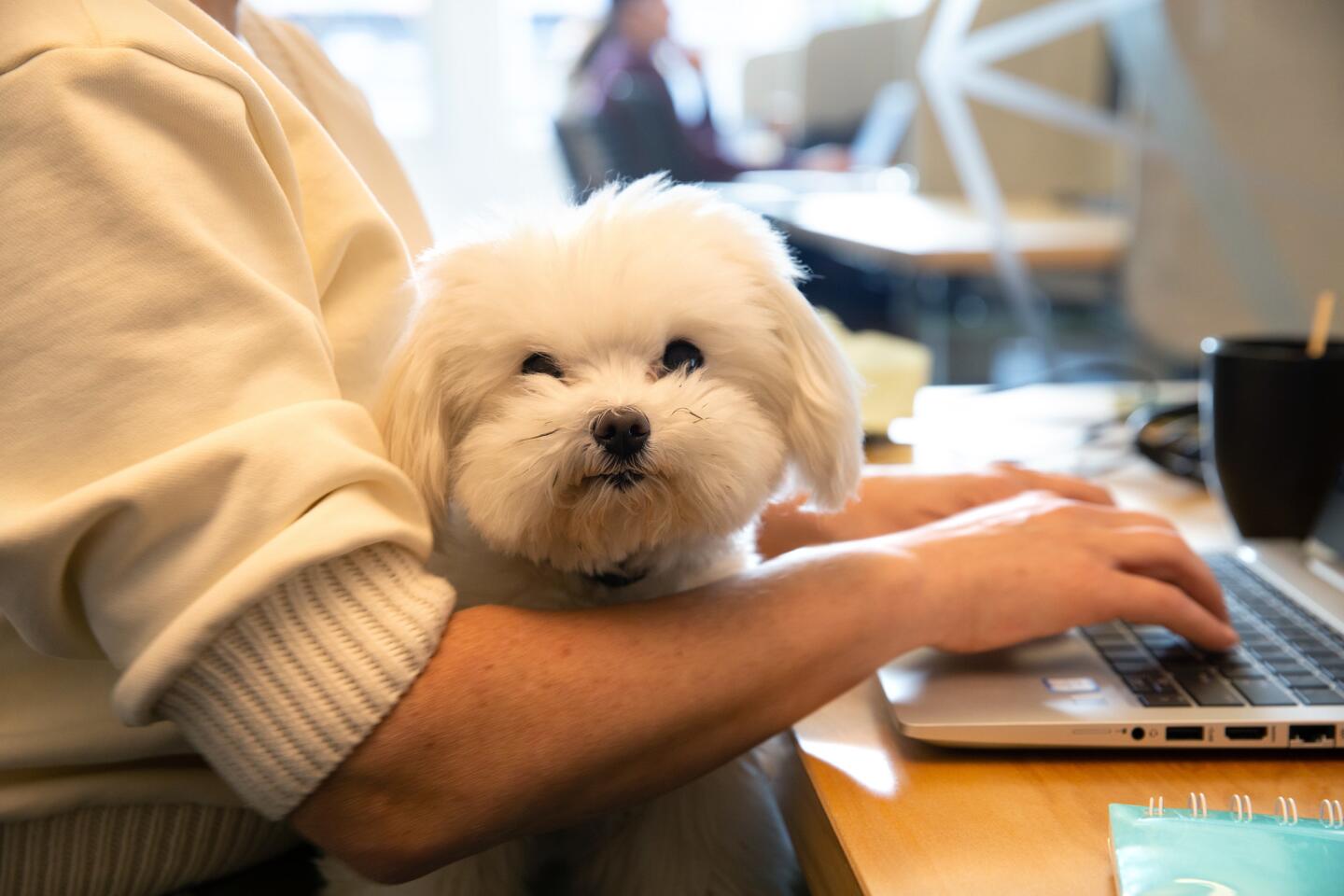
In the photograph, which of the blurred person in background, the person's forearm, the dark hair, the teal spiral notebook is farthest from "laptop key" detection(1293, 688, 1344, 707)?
the dark hair

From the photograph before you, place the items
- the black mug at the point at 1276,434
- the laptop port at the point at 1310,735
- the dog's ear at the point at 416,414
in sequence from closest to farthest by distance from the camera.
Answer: the laptop port at the point at 1310,735 < the dog's ear at the point at 416,414 < the black mug at the point at 1276,434

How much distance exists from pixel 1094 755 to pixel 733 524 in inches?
9.9

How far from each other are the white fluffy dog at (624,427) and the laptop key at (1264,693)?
0.27 metres

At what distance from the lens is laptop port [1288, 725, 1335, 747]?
582 mm

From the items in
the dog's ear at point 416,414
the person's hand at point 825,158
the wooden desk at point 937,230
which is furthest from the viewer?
the person's hand at point 825,158

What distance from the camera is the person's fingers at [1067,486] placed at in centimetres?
88

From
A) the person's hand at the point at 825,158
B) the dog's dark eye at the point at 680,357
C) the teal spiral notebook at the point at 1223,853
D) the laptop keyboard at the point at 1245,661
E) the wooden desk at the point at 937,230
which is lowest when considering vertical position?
the person's hand at the point at 825,158

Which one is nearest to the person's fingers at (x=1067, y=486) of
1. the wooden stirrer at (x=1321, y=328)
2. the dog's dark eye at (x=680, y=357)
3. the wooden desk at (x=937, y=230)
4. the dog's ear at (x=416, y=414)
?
the wooden stirrer at (x=1321, y=328)

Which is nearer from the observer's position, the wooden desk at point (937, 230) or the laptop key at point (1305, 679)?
the laptop key at point (1305, 679)

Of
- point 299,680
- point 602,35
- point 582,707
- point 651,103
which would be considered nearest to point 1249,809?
point 582,707

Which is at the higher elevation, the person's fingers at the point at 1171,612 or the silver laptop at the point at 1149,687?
the person's fingers at the point at 1171,612

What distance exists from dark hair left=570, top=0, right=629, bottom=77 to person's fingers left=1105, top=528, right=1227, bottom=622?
169 inches

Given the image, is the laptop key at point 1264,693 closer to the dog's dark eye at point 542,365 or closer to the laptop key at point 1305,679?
the laptop key at point 1305,679

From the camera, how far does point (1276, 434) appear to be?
0.89 meters
